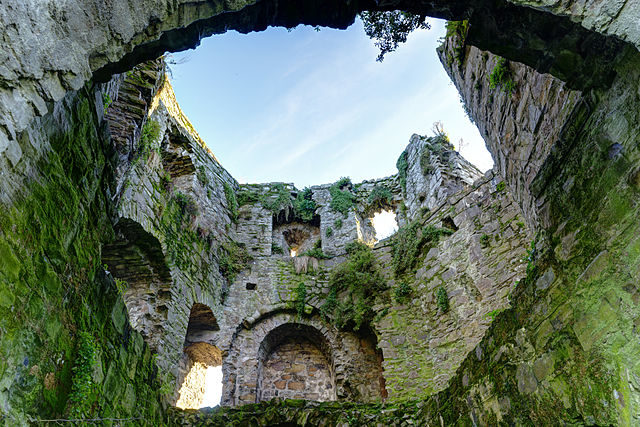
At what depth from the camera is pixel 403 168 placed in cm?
1366

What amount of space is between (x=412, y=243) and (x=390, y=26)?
6.06m

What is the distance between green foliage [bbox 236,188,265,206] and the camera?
12953mm

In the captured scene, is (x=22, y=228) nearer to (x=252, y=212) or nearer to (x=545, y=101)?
(x=545, y=101)

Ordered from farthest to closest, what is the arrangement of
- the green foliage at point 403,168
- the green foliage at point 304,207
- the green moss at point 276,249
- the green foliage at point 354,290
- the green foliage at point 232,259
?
the green foliage at point 403,168 < the green foliage at point 304,207 < the green moss at point 276,249 < the green foliage at point 232,259 < the green foliage at point 354,290

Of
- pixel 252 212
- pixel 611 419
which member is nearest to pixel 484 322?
pixel 611 419

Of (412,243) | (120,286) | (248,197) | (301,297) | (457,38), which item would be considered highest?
(248,197)

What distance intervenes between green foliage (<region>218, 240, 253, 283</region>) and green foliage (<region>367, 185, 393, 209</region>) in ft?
14.5

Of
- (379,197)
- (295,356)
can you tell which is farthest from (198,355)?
(379,197)

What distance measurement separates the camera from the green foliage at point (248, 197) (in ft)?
42.5

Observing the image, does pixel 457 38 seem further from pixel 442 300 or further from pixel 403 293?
pixel 403 293

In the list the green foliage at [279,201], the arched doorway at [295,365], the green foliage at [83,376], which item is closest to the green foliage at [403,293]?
the arched doorway at [295,365]

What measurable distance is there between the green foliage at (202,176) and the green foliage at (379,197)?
5183 mm

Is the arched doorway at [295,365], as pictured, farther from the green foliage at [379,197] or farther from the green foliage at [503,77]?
the green foliage at [503,77]

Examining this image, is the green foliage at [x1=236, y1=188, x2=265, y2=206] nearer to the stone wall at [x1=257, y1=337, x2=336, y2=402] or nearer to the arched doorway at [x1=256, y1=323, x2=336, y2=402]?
the arched doorway at [x1=256, y1=323, x2=336, y2=402]
